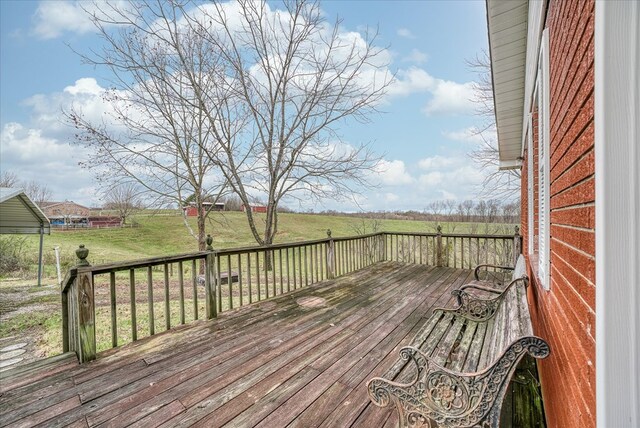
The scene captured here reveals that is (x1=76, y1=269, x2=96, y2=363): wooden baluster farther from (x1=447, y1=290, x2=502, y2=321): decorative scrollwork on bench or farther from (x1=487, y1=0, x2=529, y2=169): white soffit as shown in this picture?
(x1=487, y1=0, x2=529, y2=169): white soffit

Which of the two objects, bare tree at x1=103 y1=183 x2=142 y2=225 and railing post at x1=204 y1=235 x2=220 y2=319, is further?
bare tree at x1=103 y1=183 x2=142 y2=225

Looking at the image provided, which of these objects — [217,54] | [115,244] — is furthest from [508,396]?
Result: [115,244]

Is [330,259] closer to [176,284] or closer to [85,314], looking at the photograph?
[85,314]

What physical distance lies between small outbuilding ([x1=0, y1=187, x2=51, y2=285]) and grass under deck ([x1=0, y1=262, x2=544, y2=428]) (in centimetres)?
991

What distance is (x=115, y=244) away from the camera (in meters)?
17.6

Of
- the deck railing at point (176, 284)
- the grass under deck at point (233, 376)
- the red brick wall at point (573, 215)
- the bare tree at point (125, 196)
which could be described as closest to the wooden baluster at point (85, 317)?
the deck railing at point (176, 284)

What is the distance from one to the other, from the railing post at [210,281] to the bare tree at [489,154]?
11.5 meters

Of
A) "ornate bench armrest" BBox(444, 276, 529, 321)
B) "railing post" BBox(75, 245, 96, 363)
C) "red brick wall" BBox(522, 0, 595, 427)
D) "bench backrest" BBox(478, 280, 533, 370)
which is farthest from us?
"ornate bench armrest" BBox(444, 276, 529, 321)

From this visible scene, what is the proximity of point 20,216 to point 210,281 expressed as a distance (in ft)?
36.6

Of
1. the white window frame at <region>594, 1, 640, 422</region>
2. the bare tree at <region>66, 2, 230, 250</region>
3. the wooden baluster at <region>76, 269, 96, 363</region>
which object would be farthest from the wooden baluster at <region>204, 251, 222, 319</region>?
the bare tree at <region>66, 2, 230, 250</region>

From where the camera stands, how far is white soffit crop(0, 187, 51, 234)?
9.60m

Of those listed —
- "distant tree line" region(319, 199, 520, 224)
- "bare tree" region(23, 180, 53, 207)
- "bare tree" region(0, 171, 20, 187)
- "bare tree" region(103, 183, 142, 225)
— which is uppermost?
"bare tree" region(0, 171, 20, 187)

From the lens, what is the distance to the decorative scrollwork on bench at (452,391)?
5.31 feet

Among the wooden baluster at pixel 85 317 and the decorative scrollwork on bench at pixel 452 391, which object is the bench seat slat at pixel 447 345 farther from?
the wooden baluster at pixel 85 317
